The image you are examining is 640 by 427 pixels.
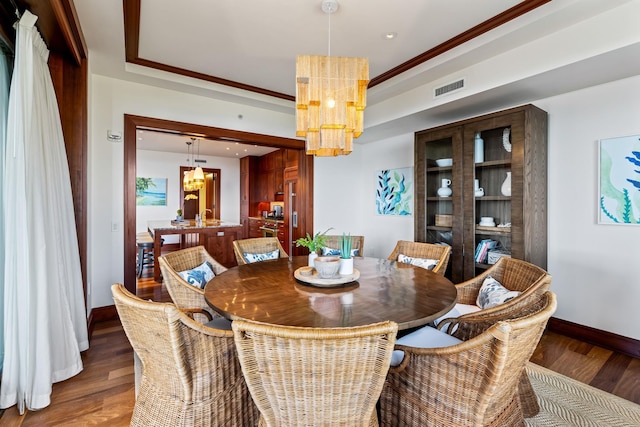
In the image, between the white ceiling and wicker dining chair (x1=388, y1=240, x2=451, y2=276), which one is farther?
wicker dining chair (x1=388, y1=240, x2=451, y2=276)

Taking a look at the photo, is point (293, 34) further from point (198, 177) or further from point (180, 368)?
point (198, 177)

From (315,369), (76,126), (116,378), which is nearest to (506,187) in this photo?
(315,369)

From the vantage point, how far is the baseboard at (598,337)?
2.54 metres

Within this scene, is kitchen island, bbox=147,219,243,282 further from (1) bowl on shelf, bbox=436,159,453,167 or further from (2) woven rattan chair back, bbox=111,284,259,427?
(2) woven rattan chair back, bbox=111,284,259,427

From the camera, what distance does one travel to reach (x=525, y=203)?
2809 mm

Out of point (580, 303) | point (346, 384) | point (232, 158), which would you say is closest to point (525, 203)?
point (580, 303)

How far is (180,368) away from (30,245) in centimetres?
145

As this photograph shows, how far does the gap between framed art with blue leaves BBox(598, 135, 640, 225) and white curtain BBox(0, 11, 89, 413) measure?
4.35 meters

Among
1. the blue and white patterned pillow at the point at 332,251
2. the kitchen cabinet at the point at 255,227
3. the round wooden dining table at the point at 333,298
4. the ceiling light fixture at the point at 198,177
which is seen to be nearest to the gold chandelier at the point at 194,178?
the ceiling light fixture at the point at 198,177

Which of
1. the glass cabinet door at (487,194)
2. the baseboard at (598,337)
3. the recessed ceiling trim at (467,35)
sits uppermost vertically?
the recessed ceiling trim at (467,35)

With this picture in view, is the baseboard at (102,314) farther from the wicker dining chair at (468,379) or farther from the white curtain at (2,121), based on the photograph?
the wicker dining chair at (468,379)

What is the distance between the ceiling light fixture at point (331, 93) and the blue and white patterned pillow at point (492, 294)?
4.64ft

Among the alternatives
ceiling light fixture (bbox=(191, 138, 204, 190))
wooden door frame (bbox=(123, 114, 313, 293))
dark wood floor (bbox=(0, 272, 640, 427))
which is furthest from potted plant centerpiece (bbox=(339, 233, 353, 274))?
ceiling light fixture (bbox=(191, 138, 204, 190))

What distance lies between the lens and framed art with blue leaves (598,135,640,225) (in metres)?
2.53
